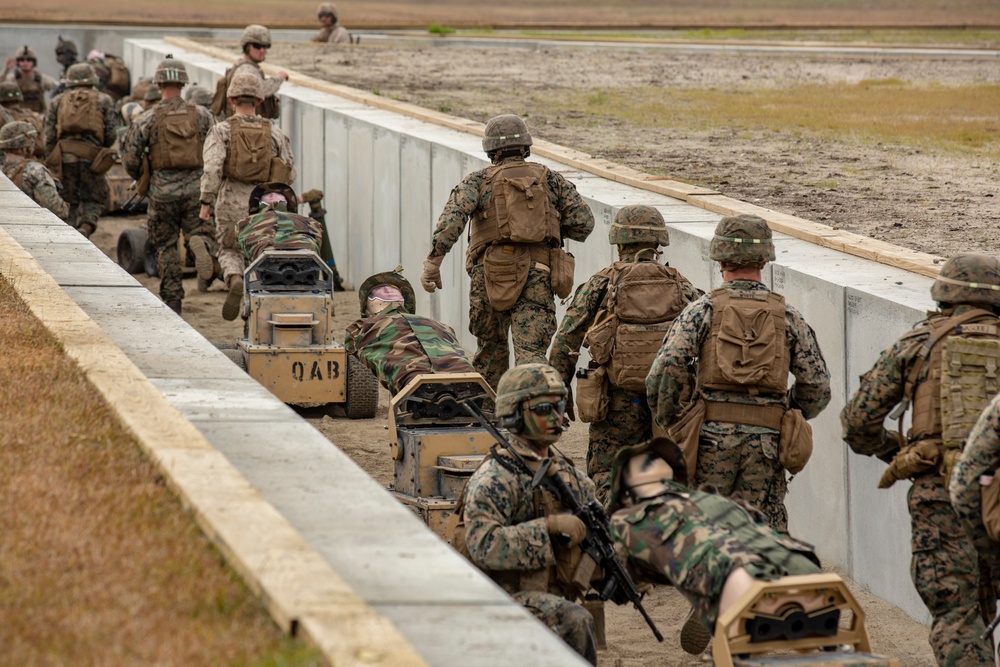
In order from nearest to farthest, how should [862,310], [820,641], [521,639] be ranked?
[521,639]
[820,641]
[862,310]

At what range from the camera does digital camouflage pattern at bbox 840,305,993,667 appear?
5828mm

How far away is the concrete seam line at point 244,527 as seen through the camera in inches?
150

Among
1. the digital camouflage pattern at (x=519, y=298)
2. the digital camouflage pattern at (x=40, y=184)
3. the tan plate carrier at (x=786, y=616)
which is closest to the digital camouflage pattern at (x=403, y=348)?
the digital camouflage pattern at (x=519, y=298)

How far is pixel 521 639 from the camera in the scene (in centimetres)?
395

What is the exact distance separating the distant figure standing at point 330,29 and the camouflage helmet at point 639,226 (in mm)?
23028

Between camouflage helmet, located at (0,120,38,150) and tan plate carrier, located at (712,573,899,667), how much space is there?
10.6 metres

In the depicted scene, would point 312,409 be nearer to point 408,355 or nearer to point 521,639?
point 408,355

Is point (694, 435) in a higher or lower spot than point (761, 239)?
lower

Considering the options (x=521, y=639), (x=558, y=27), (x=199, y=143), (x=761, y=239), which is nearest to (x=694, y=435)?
(x=761, y=239)

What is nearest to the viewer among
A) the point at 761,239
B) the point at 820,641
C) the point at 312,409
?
the point at 820,641

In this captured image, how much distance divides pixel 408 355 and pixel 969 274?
3106 millimetres

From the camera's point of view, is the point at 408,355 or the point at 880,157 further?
the point at 880,157

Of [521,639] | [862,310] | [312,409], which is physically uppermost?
[862,310]

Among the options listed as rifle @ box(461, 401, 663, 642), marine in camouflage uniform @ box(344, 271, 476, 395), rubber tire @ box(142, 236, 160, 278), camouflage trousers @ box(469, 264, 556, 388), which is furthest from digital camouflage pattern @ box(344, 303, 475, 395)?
rubber tire @ box(142, 236, 160, 278)
